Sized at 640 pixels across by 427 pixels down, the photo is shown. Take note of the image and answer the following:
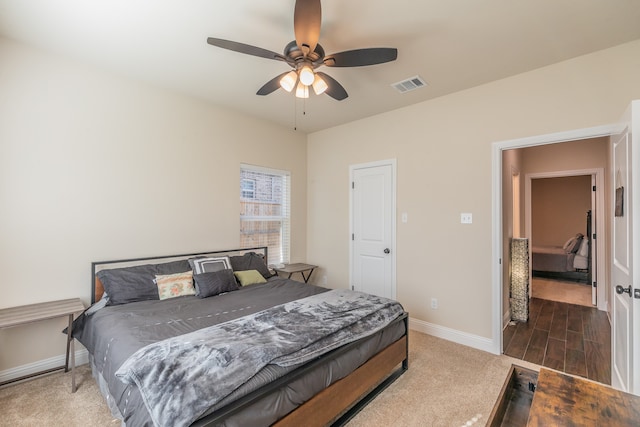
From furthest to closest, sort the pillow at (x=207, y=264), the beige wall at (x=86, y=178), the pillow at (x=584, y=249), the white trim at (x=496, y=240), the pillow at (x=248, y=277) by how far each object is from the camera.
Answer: the pillow at (x=584, y=249), the pillow at (x=248, y=277), the pillow at (x=207, y=264), the white trim at (x=496, y=240), the beige wall at (x=86, y=178)

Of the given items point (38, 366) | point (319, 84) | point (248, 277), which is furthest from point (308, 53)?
point (38, 366)

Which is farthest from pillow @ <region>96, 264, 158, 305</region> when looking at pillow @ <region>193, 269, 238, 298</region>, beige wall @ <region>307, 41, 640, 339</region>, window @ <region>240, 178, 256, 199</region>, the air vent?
the air vent

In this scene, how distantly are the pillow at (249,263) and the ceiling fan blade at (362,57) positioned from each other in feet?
8.23

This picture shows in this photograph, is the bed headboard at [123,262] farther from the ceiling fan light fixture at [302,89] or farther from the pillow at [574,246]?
the pillow at [574,246]

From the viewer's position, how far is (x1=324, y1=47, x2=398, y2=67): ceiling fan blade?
1949 mm

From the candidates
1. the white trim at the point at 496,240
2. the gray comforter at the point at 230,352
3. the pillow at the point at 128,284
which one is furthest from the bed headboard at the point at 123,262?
the white trim at the point at 496,240

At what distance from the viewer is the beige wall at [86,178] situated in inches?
96.6

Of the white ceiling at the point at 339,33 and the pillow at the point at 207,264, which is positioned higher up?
the white ceiling at the point at 339,33

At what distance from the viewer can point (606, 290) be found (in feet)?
13.5

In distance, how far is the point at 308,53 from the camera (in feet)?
6.59

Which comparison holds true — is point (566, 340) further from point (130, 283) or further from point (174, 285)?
point (130, 283)

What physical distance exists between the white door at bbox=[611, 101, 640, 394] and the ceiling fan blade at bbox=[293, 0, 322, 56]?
6.42 feet

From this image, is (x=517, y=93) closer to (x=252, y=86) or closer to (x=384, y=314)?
(x=384, y=314)

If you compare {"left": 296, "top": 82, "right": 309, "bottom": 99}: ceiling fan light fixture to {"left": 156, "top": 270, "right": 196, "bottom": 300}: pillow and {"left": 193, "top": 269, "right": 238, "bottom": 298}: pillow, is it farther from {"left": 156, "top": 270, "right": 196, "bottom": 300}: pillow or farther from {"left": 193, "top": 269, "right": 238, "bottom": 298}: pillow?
{"left": 156, "top": 270, "right": 196, "bottom": 300}: pillow
